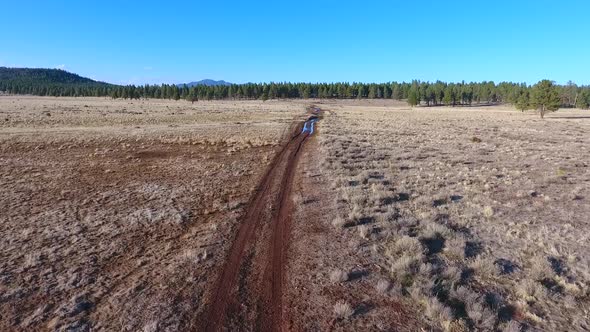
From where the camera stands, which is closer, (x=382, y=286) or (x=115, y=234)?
(x=382, y=286)

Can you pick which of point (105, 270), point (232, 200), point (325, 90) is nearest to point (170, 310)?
point (105, 270)

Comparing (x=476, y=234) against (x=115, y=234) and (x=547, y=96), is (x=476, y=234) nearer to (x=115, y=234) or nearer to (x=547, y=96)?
(x=115, y=234)

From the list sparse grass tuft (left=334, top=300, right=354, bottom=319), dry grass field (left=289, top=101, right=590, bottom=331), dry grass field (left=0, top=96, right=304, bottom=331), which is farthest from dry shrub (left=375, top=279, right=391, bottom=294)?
dry grass field (left=0, top=96, right=304, bottom=331)

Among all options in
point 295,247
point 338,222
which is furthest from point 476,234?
point 295,247

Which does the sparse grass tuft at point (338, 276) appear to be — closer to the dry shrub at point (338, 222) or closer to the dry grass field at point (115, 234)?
the dry grass field at point (115, 234)

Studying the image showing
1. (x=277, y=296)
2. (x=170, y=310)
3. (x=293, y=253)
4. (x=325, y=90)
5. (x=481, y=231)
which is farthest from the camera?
(x=325, y=90)

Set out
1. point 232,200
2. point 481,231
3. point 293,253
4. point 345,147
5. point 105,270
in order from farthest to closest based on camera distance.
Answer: point 345,147 < point 232,200 < point 481,231 < point 293,253 < point 105,270

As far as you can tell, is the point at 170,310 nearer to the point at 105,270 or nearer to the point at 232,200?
the point at 105,270
